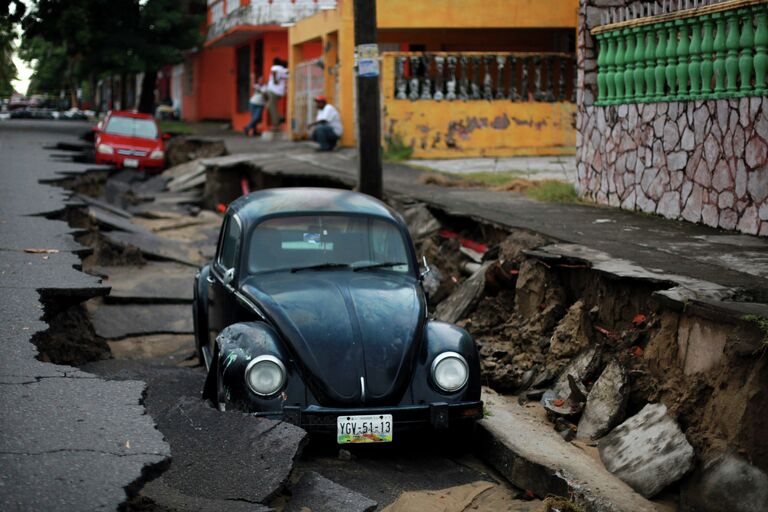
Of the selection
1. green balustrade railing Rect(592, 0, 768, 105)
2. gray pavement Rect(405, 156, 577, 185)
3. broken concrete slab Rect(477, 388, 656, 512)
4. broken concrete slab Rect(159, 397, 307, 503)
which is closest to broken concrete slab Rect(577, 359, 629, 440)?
broken concrete slab Rect(477, 388, 656, 512)

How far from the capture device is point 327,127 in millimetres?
22125

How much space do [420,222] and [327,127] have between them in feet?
34.8

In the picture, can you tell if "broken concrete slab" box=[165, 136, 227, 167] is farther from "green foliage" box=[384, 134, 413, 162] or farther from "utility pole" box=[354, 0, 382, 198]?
"utility pole" box=[354, 0, 382, 198]

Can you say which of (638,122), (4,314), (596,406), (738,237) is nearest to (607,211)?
(638,122)

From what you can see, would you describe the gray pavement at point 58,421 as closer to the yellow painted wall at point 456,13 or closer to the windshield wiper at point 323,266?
the windshield wiper at point 323,266

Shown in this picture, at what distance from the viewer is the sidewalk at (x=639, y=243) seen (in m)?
6.67

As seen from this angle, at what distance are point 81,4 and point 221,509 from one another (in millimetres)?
32927

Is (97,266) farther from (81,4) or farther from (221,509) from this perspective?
(81,4)

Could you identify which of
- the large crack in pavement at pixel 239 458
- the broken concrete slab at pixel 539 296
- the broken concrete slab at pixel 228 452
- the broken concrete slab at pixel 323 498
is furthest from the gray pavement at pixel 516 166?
the broken concrete slab at pixel 323 498

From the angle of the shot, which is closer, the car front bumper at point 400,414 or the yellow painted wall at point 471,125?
A: the car front bumper at point 400,414

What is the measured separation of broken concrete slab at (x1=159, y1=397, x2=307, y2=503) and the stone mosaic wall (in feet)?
17.6

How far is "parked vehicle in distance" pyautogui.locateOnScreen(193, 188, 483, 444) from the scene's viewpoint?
6238 millimetres

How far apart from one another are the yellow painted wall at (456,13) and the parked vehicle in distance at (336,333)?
1452 centimetres

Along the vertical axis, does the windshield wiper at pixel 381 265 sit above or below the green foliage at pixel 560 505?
above
